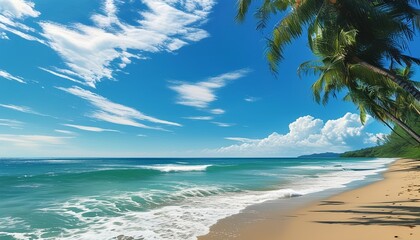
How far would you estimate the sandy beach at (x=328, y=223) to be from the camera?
586 centimetres

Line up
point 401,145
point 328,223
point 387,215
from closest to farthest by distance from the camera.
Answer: point 328,223 → point 387,215 → point 401,145

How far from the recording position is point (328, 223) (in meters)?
6.94

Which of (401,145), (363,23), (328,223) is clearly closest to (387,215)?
(328,223)

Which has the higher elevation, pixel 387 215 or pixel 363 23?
pixel 363 23

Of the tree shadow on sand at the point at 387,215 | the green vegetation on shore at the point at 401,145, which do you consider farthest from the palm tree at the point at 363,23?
the green vegetation on shore at the point at 401,145

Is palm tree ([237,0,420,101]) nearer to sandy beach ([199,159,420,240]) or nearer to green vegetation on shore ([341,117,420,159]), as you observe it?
sandy beach ([199,159,420,240])

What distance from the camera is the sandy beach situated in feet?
19.2

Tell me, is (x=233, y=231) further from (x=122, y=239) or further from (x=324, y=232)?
(x=122, y=239)

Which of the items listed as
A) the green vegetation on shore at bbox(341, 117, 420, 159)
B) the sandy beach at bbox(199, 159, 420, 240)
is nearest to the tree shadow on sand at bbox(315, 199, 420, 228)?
the sandy beach at bbox(199, 159, 420, 240)

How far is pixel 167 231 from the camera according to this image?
6.63m

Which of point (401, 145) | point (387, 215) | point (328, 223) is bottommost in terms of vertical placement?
point (328, 223)

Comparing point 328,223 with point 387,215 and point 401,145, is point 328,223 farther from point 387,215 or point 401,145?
point 401,145

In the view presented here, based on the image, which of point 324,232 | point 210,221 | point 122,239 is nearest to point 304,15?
point 324,232

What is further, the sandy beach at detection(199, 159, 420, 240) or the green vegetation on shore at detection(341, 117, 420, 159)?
the green vegetation on shore at detection(341, 117, 420, 159)
